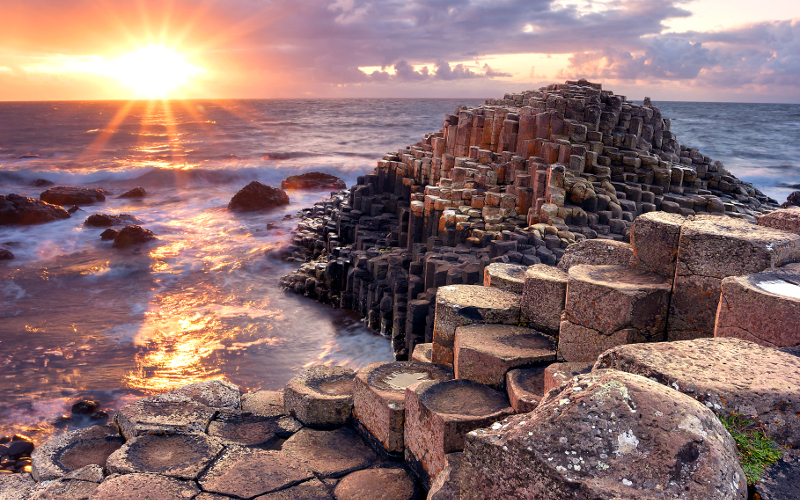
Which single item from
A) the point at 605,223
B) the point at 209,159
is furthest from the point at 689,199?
the point at 209,159

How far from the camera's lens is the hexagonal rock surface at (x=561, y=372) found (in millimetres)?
3660

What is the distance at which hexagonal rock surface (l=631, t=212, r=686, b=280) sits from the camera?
13.3ft

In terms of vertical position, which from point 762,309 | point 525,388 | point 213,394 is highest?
point 762,309

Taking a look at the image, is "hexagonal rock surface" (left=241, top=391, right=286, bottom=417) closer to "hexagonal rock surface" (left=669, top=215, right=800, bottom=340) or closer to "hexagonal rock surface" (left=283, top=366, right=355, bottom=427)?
"hexagonal rock surface" (left=283, top=366, right=355, bottom=427)

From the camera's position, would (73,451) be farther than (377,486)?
Yes

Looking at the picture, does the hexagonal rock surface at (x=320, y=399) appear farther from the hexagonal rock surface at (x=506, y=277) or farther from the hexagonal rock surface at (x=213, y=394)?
the hexagonal rock surface at (x=506, y=277)

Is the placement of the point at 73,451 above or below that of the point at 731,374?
below

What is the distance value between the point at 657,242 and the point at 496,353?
58.2 inches

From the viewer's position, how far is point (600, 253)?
4.70 m

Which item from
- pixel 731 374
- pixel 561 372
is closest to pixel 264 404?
pixel 561 372

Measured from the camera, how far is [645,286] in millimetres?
3889

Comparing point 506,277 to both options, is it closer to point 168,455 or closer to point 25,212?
point 168,455

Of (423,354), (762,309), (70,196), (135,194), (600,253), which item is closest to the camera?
(762,309)

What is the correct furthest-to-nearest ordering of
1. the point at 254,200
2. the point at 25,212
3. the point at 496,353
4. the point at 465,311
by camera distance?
the point at 254,200
the point at 25,212
the point at 465,311
the point at 496,353
